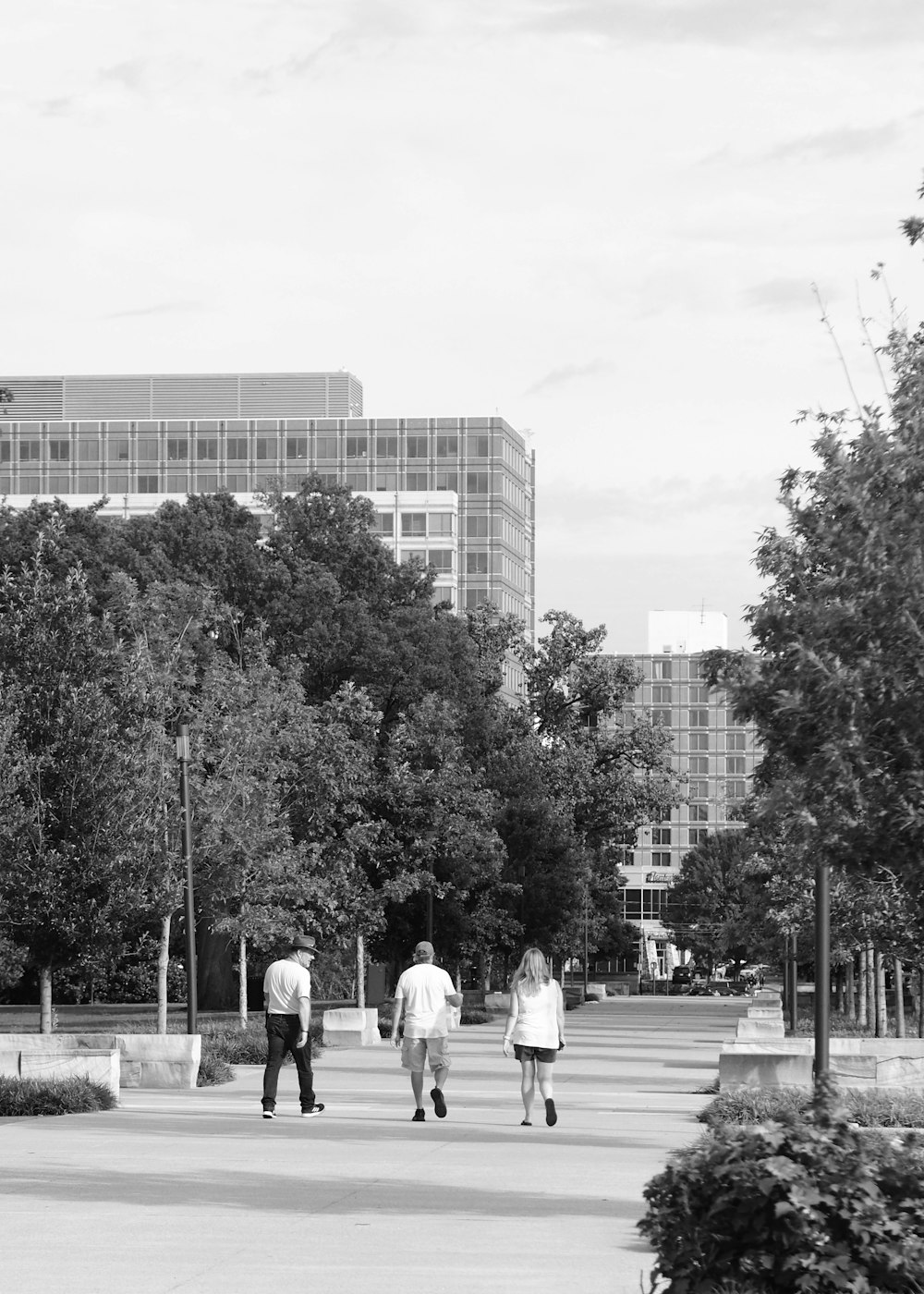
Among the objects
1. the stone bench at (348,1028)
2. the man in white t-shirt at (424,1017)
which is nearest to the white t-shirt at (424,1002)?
the man in white t-shirt at (424,1017)

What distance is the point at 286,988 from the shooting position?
17.7 meters

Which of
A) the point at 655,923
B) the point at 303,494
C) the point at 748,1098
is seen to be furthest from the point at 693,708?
the point at 748,1098

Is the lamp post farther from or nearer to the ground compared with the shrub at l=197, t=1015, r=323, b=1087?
farther from the ground

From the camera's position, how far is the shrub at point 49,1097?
18078 millimetres

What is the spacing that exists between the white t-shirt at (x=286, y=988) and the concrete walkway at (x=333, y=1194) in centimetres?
99

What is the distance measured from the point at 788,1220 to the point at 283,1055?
11.6 meters

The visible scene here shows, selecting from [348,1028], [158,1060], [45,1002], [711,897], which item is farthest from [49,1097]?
[711,897]

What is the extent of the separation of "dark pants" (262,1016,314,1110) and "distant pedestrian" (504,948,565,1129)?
6.12 feet

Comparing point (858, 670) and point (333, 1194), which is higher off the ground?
point (858, 670)

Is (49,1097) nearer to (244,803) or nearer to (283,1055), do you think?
(283,1055)

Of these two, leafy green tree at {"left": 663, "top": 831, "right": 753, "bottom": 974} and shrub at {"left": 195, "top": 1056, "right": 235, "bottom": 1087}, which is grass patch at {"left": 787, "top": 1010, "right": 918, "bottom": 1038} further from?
leafy green tree at {"left": 663, "top": 831, "right": 753, "bottom": 974}

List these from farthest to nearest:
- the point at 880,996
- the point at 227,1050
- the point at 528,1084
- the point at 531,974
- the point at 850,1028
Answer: the point at 850,1028, the point at 880,996, the point at 227,1050, the point at 531,974, the point at 528,1084

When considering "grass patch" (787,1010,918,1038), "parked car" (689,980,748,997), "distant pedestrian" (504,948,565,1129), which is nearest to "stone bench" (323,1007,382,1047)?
"grass patch" (787,1010,918,1038)

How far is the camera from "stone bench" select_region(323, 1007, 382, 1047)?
35.6 m
